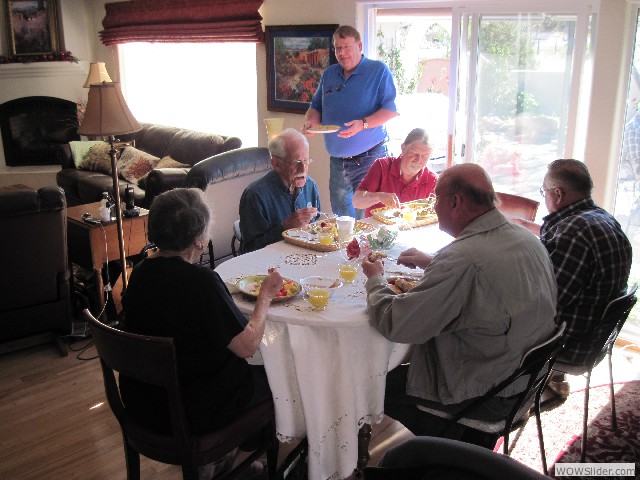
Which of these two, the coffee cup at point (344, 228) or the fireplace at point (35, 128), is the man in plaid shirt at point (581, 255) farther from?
the fireplace at point (35, 128)

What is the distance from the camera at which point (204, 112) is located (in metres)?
6.93

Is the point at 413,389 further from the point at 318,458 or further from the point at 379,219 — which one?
the point at 379,219

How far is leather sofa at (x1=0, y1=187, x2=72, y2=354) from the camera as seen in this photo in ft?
10.9

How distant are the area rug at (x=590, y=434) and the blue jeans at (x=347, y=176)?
75.6 inches

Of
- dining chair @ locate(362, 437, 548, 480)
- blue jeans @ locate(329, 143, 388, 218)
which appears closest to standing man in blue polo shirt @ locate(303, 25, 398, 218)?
blue jeans @ locate(329, 143, 388, 218)

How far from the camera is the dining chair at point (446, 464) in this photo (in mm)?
1202

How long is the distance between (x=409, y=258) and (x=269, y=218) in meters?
0.82

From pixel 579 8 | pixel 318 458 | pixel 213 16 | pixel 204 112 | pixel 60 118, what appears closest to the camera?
pixel 318 458

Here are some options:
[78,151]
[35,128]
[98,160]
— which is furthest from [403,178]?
[35,128]

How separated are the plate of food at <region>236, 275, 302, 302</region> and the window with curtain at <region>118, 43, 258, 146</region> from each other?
4089mm

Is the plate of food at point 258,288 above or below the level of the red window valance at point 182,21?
below

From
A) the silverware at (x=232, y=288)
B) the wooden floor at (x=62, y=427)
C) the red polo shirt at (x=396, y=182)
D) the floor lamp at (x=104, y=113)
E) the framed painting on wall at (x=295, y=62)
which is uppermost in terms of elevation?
the framed painting on wall at (x=295, y=62)

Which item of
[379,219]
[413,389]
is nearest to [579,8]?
[379,219]

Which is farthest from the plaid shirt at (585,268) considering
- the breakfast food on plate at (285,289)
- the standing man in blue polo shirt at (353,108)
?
the standing man in blue polo shirt at (353,108)
